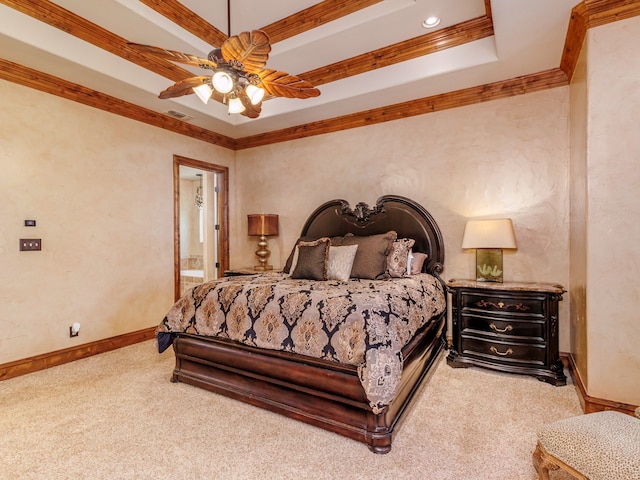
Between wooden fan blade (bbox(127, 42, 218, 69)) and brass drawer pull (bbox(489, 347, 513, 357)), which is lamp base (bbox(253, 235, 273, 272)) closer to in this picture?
wooden fan blade (bbox(127, 42, 218, 69))

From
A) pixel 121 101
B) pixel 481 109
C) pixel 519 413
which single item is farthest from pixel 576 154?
pixel 121 101

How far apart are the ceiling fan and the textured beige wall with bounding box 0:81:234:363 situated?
1576 millimetres

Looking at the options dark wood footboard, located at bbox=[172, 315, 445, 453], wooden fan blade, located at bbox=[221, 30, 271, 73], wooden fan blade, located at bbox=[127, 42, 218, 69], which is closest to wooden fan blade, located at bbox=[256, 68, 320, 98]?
wooden fan blade, located at bbox=[221, 30, 271, 73]

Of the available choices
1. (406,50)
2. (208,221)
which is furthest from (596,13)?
(208,221)

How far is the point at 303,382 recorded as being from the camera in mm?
2121

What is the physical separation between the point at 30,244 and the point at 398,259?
3.51 meters

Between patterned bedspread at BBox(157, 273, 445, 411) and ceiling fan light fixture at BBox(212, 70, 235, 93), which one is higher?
ceiling fan light fixture at BBox(212, 70, 235, 93)

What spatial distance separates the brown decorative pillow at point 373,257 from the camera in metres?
3.21

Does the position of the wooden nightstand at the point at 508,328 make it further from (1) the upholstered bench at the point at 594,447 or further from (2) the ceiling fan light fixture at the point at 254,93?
(2) the ceiling fan light fixture at the point at 254,93

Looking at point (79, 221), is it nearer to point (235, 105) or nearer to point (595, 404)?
point (235, 105)

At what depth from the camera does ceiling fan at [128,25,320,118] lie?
78.6 inches

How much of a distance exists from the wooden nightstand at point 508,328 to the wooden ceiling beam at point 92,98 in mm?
3890

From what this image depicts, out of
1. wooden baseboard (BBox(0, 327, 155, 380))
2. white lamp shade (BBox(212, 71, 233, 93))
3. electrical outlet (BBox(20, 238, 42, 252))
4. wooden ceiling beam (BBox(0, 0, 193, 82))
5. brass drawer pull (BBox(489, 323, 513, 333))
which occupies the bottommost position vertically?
wooden baseboard (BBox(0, 327, 155, 380))

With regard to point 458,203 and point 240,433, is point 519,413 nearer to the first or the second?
point 240,433
